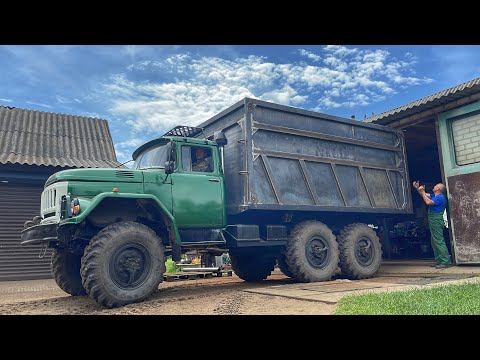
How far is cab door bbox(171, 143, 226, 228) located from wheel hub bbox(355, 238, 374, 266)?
3389 mm

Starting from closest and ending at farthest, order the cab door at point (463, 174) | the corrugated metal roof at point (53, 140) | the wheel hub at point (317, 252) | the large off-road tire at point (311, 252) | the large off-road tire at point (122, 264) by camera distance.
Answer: the large off-road tire at point (122, 264)
the large off-road tire at point (311, 252)
the wheel hub at point (317, 252)
the cab door at point (463, 174)
the corrugated metal roof at point (53, 140)

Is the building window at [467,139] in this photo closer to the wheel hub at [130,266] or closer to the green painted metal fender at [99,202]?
the green painted metal fender at [99,202]

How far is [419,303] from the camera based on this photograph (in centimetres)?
457

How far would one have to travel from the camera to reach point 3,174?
1194 centimetres

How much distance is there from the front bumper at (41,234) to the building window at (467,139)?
902 cm

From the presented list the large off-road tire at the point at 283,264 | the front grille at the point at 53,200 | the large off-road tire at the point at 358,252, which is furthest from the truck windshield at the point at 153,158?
the large off-road tire at the point at 358,252

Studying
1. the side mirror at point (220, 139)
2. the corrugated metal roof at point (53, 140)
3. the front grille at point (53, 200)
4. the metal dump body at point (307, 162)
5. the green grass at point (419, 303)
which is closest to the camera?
the green grass at point (419, 303)

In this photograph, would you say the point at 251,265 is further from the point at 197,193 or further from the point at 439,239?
the point at 439,239

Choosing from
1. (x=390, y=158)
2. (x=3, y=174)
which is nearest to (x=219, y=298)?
(x=390, y=158)

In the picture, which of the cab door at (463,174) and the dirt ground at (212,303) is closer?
the dirt ground at (212,303)

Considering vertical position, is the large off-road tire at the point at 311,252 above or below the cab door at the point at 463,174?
below

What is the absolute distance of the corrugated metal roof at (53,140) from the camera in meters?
12.7

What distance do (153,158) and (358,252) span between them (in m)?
5.03

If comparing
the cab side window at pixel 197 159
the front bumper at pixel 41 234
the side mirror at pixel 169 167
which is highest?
the cab side window at pixel 197 159
